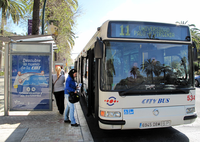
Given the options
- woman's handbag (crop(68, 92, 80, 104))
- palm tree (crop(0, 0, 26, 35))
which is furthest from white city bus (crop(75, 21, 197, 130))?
→ palm tree (crop(0, 0, 26, 35))

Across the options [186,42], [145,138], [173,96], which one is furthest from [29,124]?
[186,42]

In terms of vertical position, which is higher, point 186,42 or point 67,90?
point 186,42

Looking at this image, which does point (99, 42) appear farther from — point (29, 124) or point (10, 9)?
point (10, 9)

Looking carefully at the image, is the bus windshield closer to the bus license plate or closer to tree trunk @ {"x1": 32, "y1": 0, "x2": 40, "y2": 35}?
the bus license plate

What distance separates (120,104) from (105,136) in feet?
4.41

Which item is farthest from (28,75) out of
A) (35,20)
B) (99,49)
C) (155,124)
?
(35,20)

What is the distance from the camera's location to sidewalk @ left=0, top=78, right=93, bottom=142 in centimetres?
410

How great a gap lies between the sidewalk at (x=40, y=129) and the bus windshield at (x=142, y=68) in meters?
1.62

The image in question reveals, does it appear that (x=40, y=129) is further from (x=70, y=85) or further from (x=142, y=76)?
(x=142, y=76)

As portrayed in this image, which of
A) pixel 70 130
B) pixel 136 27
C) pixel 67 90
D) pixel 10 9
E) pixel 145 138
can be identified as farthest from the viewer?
pixel 10 9

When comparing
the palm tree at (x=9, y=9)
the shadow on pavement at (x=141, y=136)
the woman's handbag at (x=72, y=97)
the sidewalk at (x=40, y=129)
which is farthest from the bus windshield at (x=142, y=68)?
the palm tree at (x=9, y=9)

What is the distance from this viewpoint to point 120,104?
12.1 ft

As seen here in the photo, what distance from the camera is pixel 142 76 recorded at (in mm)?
3830

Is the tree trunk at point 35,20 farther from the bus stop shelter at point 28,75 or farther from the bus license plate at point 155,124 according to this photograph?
the bus license plate at point 155,124
